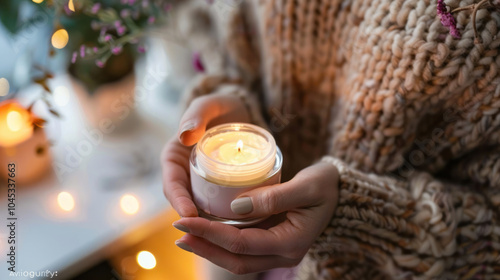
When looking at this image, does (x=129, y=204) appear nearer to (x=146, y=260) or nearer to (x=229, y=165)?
(x=146, y=260)

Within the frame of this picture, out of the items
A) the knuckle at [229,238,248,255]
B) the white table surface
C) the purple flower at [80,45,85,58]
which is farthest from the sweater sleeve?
the purple flower at [80,45,85,58]

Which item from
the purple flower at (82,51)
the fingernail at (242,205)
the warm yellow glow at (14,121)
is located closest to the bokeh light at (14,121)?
the warm yellow glow at (14,121)

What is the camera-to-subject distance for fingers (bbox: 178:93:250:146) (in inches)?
15.7

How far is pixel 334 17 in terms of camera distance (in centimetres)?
51

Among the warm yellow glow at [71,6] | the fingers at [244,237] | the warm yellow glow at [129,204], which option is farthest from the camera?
the warm yellow glow at [129,204]

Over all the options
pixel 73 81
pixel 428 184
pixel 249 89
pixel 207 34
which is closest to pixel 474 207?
pixel 428 184

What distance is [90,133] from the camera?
66 centimetres

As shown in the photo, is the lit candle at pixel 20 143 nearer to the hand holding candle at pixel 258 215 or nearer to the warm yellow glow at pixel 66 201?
the warm yellow glow at pixel 66 201

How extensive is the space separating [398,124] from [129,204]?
0.37 meters

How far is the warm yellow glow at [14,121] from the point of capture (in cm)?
52

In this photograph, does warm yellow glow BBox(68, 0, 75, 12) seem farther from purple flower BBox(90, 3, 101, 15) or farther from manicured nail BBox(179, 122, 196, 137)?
manicured nail BBox(179, 122, 196, 137)

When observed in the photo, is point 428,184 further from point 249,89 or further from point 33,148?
point 33,148

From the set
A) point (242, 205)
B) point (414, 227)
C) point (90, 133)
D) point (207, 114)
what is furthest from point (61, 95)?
point (414, 227)

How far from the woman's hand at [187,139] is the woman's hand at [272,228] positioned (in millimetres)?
26
